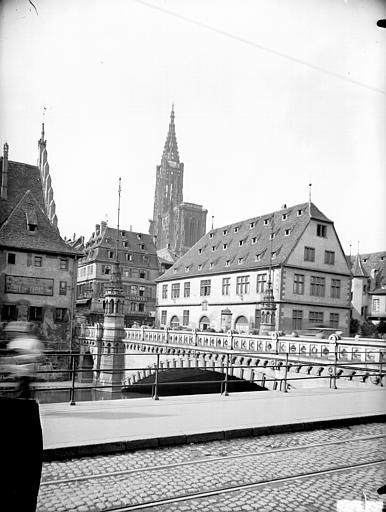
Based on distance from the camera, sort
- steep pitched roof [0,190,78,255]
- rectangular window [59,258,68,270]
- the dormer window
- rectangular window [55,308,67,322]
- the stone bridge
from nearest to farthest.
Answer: the stone bridge < steep pitched roof [0,190,78,255] < the dormer window < rectangular window [59,258,68,270] < rectangular window [55,308,67,322]

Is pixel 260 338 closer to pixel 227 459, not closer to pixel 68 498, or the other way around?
pixel 227 459

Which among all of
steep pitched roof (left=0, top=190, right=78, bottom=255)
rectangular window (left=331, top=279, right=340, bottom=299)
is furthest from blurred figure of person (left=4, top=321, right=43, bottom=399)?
rectangular window (left=331, top=279, right=340, bottom=299)

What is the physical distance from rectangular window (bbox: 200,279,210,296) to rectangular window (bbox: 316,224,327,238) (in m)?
12.0

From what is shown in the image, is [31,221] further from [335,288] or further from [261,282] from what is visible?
[335,288]

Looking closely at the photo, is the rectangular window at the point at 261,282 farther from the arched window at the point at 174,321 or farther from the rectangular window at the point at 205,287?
the arched window at the point at 174,321

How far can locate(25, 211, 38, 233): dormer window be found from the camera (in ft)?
62.1

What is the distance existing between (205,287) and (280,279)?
10.4 m

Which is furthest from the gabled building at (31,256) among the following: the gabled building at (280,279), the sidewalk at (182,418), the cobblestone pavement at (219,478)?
the gabled building at (280,279)

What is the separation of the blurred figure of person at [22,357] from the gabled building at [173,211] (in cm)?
9034

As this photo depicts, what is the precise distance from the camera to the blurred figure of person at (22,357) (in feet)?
15.5

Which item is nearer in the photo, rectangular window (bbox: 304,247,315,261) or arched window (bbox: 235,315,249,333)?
rectangular window (bbox: 304,247,315,261)

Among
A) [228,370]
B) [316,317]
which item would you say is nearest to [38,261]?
[228,370]

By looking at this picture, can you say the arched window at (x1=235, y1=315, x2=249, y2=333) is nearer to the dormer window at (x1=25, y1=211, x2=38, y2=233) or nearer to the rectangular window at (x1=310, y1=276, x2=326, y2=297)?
the rectangular window at (x1=310, y1=276, x2=326, y2=297)

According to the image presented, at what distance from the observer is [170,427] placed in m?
7.31
